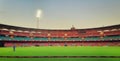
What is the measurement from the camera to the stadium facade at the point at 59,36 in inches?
2103

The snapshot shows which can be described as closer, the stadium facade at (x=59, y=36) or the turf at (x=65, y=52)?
the turf at (x=65, y=52)

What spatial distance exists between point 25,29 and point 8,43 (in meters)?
15.8

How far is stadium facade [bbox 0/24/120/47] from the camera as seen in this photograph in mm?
53406

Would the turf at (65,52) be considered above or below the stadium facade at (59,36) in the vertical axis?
below

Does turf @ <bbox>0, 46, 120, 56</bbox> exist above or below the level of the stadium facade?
below

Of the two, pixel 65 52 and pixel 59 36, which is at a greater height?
pixel 59 36

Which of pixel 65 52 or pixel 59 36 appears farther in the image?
pixel 59 36

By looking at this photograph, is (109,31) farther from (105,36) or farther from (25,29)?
(25,29)

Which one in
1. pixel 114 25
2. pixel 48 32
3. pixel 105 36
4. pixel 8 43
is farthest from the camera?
pixel 48 32

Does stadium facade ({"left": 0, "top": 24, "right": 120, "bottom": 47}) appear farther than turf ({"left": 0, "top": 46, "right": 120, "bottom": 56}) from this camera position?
Yes

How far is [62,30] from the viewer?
7112cm

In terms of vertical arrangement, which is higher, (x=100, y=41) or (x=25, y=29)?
(x=25, y=29)

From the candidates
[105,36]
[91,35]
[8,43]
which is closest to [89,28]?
[91,35]

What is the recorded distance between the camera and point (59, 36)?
223 feet
